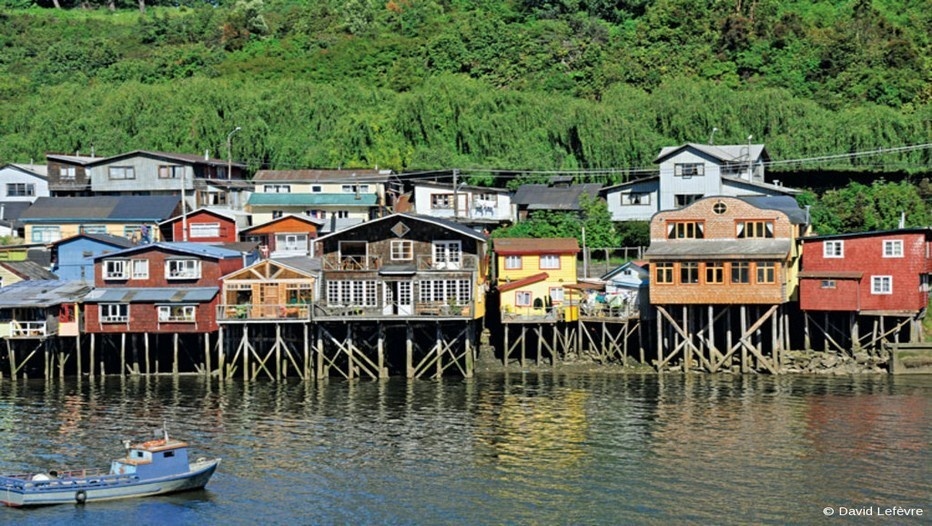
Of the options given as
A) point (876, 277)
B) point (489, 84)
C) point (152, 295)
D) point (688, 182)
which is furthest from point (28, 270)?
point (489, 84)

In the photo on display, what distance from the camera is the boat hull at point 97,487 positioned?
42.8 metres

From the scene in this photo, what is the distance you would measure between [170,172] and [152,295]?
81.5 ft

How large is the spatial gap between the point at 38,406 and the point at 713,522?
32.8m

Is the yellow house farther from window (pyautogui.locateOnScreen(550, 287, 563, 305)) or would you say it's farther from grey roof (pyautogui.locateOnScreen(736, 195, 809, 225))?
grey roof (pyautogui.locateOnScreen(736, 195, 809, 225))

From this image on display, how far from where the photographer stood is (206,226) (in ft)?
266

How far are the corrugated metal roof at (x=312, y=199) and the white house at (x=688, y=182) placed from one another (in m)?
15.8

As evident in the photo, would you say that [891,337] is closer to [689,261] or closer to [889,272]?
[889,272]

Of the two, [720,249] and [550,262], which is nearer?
[720,249]

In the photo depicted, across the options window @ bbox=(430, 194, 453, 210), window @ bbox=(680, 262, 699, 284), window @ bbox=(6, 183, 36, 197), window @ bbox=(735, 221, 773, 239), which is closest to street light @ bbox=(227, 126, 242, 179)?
window @ bbox=(6, 183, 36, 197)

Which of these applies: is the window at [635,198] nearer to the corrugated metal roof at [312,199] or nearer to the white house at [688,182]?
the white house at [688,182]

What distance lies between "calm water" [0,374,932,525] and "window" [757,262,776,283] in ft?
16.8

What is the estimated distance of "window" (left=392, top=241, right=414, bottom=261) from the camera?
6656cm

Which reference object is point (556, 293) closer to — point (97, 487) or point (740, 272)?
point (740, 272)

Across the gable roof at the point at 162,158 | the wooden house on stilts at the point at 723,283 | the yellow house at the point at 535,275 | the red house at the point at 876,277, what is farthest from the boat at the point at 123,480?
the gable roof at the point at 162,158
